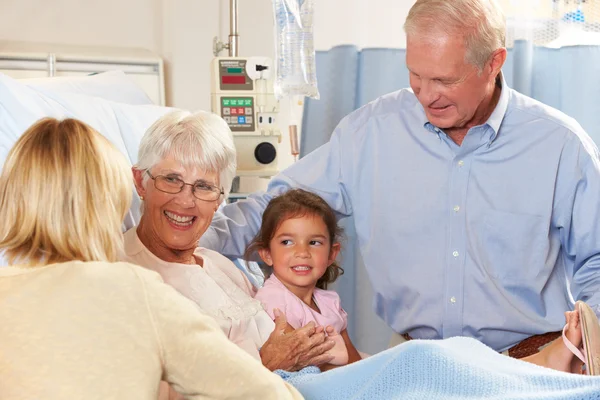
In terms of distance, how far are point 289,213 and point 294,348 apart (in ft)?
1.64

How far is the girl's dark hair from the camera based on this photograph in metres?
2.26

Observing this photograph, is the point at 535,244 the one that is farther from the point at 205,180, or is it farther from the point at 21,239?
the point at 21,239

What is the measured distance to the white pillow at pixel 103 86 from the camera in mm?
2656

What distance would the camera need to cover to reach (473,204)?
7.44ft

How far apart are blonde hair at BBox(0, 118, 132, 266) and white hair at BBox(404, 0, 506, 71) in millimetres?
1164

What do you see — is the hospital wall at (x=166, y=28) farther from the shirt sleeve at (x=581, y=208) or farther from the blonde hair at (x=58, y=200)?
the blonde hair at (x=58, y=200)

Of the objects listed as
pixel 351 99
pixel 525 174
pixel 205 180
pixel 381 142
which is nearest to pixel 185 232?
pixel 205 180

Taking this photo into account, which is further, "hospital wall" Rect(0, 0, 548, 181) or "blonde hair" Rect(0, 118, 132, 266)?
"hospital wall" Rect(0, 0, 548, 181)

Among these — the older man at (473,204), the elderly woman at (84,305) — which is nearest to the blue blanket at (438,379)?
the elderly woman at (84,305)

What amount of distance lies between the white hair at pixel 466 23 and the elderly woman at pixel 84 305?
1.14m

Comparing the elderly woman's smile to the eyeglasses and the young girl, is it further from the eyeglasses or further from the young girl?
the young girl

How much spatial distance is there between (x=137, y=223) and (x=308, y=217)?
19.3 inches

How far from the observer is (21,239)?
1202 millimetres

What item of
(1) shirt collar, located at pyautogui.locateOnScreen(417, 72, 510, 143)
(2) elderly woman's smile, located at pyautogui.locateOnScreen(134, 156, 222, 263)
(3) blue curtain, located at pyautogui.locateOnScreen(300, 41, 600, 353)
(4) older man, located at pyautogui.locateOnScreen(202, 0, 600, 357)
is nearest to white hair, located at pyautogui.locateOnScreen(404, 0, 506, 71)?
(4) older man, located at pyautogui.locateOnScreen(202, 0, 600, 357)
